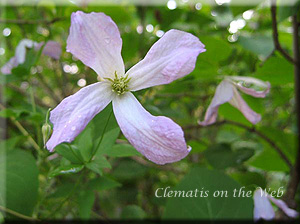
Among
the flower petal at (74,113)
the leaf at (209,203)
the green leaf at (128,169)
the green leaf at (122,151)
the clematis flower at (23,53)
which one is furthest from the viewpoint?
the green leaf at (128,169)

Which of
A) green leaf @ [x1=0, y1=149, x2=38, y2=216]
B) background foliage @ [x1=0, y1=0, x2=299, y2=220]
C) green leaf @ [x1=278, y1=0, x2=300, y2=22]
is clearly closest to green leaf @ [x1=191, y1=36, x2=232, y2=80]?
background foliage @ [x1=0, y1=0, x2=299, y2=220]

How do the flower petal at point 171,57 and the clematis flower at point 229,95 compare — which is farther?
the clematis flower at point 229,95

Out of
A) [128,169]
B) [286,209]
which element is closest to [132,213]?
[128,169]

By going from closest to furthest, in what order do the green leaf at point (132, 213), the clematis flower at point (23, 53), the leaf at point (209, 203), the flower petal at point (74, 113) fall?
the flower petal at point (74, 113) → the leaf at point (209, 203) → the clematis flower at point (23, 53) → the green leaf at point (132, 213)

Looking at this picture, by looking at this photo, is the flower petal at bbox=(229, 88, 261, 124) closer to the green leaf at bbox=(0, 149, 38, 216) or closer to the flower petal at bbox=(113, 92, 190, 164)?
the flower petal at bbox=(113, 92, 190, 164)

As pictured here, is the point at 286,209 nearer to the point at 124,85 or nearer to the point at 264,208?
the point at 264,208

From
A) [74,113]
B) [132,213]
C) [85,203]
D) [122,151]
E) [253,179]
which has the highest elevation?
[74,113]

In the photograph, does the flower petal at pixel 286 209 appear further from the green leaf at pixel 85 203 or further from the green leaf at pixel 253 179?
the green leaf at pixel 85 203

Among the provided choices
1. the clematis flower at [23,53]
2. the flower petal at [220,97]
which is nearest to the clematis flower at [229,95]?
the flower petal at [220,97]
